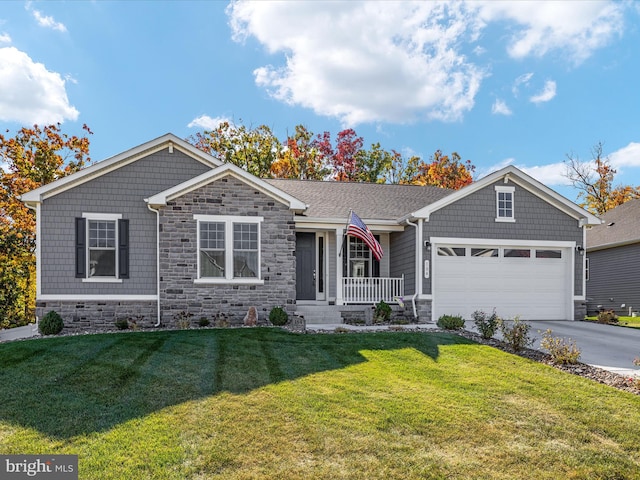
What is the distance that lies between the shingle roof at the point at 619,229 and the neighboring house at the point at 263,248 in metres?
6.20

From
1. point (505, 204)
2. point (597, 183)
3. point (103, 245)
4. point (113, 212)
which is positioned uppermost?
point (597, 183)

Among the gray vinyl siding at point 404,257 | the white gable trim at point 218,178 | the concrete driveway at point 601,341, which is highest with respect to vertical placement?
the white gable trim at point 218,178

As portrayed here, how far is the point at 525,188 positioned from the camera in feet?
44.9

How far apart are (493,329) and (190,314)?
760 cm

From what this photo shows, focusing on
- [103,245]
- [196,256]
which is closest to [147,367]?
[196,256]

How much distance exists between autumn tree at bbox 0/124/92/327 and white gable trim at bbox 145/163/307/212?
263 inches

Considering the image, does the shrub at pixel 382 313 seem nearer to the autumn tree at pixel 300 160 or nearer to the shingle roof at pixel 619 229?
the shingle roof at pixel 619 229

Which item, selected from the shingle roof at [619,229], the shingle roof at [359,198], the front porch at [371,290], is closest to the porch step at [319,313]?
the front porch at [371,290]

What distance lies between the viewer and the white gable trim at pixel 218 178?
11.7m

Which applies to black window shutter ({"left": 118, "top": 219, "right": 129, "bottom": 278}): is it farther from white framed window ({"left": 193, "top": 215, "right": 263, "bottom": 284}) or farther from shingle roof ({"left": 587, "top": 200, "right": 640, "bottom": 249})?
shingle roof ({"left": 587, "top": 200, "right": 640, "bottom": 249})

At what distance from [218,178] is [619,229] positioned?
17570mm

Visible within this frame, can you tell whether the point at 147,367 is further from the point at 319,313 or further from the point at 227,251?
the point at 319,313

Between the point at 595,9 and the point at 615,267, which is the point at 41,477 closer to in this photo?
the point at 595,9

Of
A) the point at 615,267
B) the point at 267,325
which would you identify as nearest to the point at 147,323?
the point at 267,325
